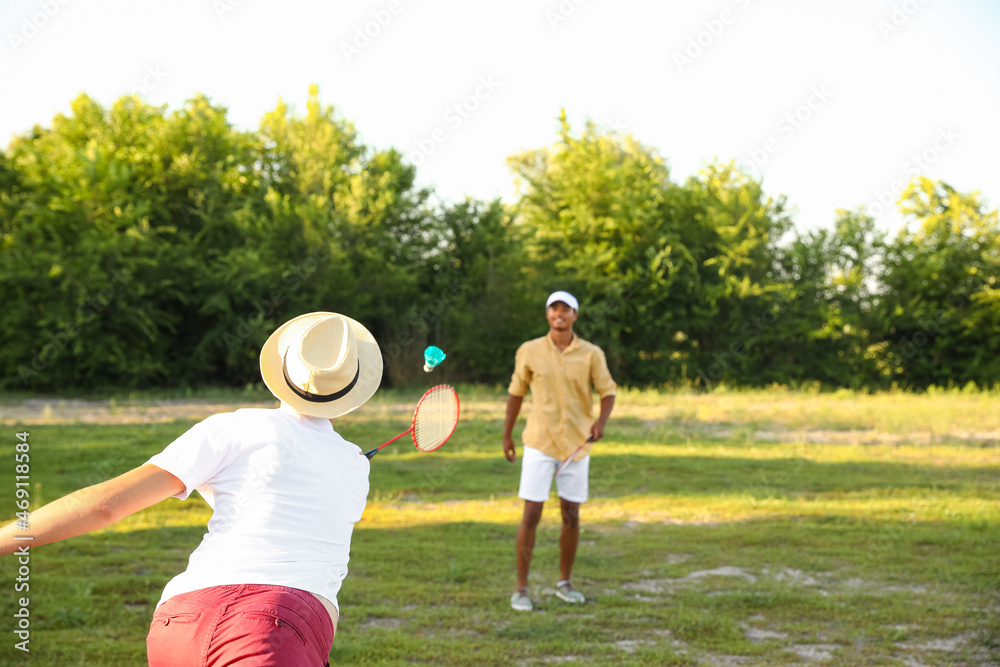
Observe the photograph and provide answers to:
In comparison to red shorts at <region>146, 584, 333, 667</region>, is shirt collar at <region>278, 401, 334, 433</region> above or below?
above

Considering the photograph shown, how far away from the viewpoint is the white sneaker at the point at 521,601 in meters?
5.54

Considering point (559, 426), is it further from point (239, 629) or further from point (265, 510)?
point (239, 629)

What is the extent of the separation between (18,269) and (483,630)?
18124 mm

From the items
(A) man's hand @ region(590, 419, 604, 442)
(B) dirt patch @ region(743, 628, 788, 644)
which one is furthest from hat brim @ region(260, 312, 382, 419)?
(B) dirt patch @ region(743, 628, 788, 644)

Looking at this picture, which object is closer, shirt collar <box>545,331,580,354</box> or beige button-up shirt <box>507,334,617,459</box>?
beige button-up shirt <box>507,334,617,459</box>

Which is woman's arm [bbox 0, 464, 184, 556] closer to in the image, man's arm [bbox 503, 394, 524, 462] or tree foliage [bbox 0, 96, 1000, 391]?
man's arm [bbox 503, 394, 524, 462]

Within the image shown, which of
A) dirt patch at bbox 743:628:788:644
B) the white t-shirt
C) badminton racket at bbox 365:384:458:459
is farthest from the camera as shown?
dirt patch at bbox 743:628:788:644

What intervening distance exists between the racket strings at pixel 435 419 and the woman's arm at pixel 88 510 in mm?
1324

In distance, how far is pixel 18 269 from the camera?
19000 millimetres

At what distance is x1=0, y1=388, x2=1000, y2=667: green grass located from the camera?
491cm

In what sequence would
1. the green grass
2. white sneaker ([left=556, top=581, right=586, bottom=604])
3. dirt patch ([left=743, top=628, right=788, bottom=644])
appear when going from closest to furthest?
the green grass
dirt patch ([left=743, top=628, right=788, bottom=644])
white sneaker ([left=556, top=581, right=586, bottom=604])

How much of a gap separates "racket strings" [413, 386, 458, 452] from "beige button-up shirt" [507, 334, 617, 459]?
2.32 metres

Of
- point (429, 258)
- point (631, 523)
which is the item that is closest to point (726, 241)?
point (429, 258)

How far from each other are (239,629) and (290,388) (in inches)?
25.1
